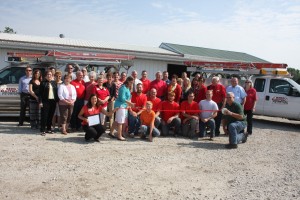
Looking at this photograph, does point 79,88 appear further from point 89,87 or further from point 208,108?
point 208,108

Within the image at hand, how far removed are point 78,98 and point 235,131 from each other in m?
4.30

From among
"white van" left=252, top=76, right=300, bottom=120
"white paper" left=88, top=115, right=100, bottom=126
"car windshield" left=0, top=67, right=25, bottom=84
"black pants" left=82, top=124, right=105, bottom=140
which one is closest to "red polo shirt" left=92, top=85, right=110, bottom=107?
"white paper" left=88, top=115, right=100, bottom=126

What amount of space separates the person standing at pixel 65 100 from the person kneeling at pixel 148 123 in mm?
1936

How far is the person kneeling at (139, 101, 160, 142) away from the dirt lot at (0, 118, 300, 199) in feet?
0.82

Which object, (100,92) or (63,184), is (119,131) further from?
(63,184)

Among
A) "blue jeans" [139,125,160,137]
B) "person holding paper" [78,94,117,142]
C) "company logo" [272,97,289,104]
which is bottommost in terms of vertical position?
"blue jeans" [139,125,160,137]

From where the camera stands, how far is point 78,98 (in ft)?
29.3

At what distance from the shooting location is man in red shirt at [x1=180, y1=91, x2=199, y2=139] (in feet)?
29.8

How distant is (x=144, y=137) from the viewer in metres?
8.76

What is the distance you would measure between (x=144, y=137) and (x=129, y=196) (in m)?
4.03

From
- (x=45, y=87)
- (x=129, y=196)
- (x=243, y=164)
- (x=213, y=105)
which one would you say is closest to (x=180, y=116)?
(x=213, y=105)

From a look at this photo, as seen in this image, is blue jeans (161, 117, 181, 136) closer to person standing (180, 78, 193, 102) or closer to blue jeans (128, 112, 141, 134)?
blue jeans (128, 112, 141, 134)


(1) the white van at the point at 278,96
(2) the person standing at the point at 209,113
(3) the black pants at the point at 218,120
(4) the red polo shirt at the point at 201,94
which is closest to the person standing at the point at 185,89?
(4) the red polo shirt at the point at 201,94

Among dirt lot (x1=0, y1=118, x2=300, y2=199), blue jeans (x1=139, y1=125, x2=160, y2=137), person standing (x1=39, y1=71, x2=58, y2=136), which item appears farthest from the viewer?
blue jeans (x1=139, y1=125, x2=160, y2=137)
